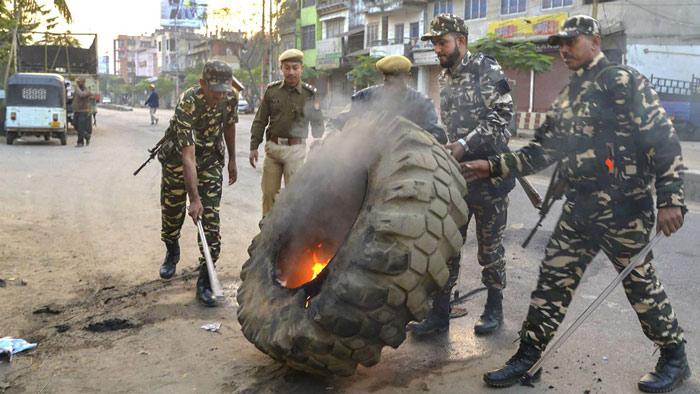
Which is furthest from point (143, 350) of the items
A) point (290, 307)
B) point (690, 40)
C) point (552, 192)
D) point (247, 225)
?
point (690, 40)

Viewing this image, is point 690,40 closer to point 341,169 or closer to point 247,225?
point 247,225

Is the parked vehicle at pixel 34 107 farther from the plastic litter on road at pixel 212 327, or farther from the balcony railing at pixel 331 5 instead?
the balcony railing at pixel 331 5

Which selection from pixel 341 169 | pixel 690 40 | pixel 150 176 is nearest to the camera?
pixel 341 169

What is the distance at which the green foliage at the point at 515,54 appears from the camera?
22.0m

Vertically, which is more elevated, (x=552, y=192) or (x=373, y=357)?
(x=552, y=192)

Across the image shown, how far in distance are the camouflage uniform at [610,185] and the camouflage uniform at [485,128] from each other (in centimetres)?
56

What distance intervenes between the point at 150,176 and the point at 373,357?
9893 mm

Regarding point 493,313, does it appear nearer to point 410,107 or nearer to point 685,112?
point 410,107

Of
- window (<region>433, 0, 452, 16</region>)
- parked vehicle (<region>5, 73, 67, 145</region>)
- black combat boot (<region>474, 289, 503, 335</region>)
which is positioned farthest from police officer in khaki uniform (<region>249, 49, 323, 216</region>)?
window (<region>433, 0, 452, 16</region>)

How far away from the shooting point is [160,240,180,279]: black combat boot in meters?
5.41

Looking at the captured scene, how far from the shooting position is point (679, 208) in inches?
124

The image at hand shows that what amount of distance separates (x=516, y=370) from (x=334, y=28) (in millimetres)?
49927

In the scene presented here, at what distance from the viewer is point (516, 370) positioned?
3408mm

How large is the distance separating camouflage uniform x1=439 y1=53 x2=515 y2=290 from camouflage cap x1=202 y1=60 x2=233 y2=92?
1626mm
